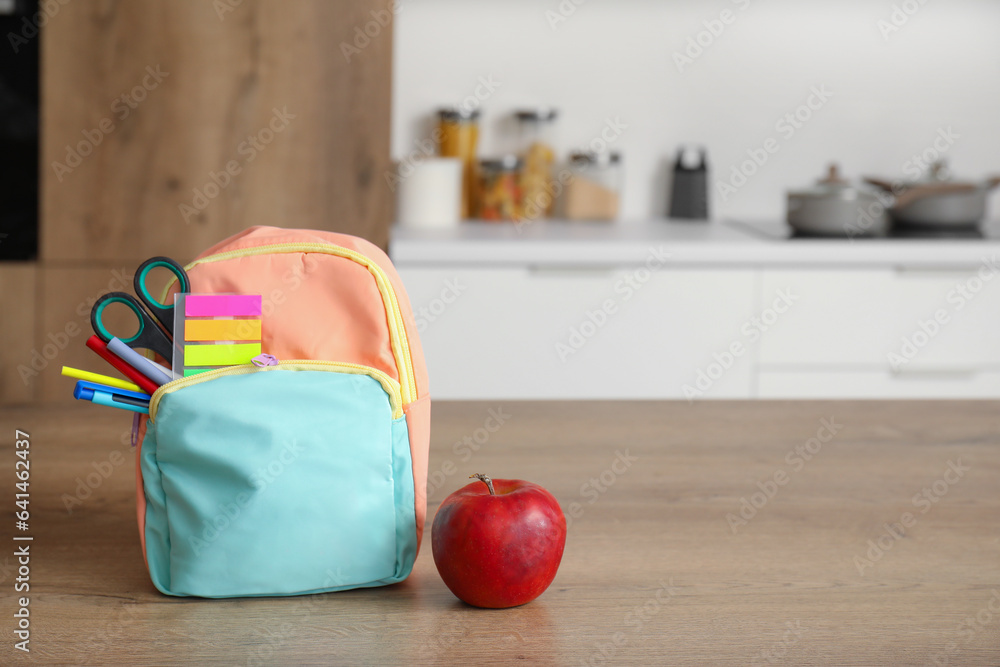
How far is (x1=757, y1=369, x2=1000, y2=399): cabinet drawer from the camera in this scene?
7.47 feet

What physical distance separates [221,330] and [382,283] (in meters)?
0.11

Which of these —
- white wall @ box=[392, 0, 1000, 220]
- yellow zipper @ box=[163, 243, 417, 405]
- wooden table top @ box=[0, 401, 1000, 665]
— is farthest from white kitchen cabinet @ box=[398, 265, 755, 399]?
yellow zipper @ box=[163, 243, 417, 405]

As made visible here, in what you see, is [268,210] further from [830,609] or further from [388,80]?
[830,609]

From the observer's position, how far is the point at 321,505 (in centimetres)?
64

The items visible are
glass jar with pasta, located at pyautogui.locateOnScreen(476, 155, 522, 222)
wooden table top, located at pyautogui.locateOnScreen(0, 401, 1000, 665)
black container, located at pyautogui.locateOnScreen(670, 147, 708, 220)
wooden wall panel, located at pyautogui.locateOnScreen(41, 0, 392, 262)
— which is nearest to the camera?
wooden table top, located at pyautogui.locateOnScreen(0, 401, 1000, 665)

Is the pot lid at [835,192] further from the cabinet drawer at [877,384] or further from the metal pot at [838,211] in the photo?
the cabinet drawer at [877,384]

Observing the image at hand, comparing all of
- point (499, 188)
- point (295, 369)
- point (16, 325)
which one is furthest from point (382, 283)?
point (499, 188)

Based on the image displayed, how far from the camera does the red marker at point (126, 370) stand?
616 mm

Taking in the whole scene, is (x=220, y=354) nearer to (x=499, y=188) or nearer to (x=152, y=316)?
(x=152, y=316)

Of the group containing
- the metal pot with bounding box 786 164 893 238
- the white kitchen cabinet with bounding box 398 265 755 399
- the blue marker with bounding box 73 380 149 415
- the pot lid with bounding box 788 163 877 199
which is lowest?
the white kitchen cabinet with bounding box 398 265 755 399

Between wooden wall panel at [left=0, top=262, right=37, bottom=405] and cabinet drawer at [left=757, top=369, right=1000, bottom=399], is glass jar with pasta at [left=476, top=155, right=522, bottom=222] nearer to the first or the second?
cabinet drawer at [left=757, top=369, right=1000, bottom=399]

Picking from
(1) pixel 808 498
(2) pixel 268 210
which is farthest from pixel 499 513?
(2) pixel 268 210

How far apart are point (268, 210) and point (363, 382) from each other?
1640mm

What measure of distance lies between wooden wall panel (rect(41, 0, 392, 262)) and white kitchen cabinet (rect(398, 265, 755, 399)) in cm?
32
